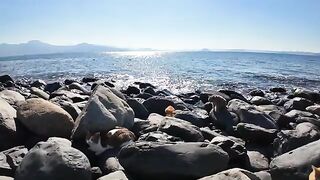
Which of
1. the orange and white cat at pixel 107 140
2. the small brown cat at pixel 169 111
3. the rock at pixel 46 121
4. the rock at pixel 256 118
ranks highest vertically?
the rock at pixel 46 121

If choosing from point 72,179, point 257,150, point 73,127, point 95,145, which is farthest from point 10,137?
point 257,150

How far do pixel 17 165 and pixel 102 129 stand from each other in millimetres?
1716

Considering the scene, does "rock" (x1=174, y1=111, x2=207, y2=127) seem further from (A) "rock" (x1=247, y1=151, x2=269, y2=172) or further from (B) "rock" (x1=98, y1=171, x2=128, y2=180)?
(B) "rock" (x1=98, y1=171, x2=128, y2=180)

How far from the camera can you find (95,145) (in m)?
6.67

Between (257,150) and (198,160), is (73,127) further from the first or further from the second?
(257,150)

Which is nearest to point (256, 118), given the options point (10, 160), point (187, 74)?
point (10, 160)

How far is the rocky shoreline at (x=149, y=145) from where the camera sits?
5363mm

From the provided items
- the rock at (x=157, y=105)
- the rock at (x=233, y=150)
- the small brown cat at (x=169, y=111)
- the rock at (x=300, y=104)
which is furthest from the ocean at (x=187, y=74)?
the rock at (x=233, y=150)

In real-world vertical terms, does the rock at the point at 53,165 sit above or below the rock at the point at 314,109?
above

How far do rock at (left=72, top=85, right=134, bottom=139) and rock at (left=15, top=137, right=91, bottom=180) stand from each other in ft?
4.48

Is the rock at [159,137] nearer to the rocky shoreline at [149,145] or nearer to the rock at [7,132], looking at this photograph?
the rocky shoreline at [149,145]

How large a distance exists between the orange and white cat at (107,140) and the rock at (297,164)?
8.47ft

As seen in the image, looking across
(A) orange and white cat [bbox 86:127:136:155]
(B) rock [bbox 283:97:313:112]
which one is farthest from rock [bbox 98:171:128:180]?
(B) rock [bbox 283:97:313:112]

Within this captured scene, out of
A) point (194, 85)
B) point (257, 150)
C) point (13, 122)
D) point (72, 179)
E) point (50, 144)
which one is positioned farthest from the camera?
point (194, 85)
